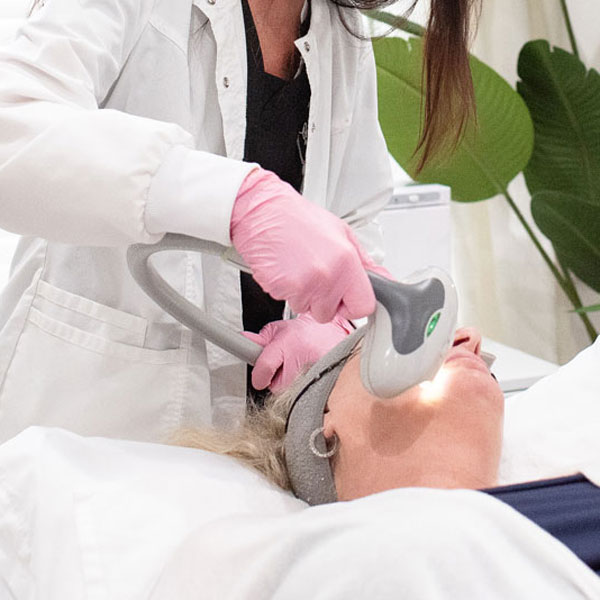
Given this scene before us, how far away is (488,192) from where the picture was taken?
116 inches

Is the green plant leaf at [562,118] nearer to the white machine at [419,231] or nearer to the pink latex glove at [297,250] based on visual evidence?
the white machine at [419,231]

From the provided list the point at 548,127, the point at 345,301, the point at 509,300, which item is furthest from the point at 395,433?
the point at 509,300

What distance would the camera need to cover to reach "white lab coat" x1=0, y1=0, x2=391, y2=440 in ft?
3.08

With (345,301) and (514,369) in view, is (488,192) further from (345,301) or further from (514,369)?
(345,301)

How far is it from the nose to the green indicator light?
26cm

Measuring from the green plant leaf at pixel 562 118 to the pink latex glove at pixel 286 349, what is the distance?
184cm

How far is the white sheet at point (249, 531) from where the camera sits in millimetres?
811

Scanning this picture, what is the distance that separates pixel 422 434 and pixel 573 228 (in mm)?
1877

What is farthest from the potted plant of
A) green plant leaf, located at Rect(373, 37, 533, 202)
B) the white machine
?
the white machine

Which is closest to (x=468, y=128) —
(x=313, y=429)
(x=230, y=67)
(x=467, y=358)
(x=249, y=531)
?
(x=230, y=67)

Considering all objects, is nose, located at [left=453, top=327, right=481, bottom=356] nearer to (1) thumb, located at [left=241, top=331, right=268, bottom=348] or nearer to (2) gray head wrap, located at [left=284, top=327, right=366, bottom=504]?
(2) gray head wrap, located at [left=284, top=327, right=366, bottom=504]

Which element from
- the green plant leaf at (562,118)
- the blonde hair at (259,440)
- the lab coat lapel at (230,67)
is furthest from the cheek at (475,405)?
the green plant leaf at (562,118)

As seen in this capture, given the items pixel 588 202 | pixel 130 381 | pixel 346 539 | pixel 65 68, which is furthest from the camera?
pixel 588 202

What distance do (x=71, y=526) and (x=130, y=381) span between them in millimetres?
312
